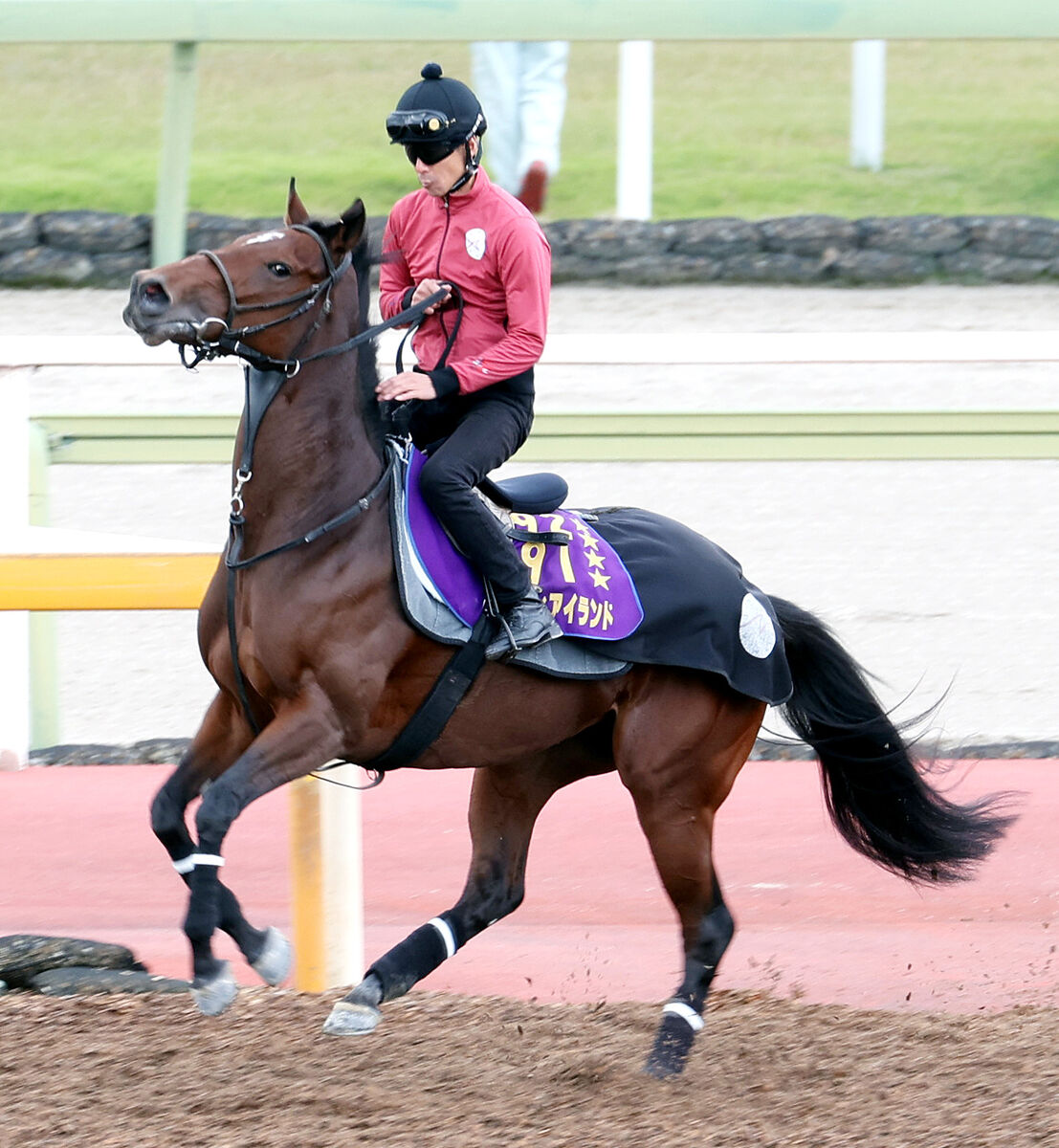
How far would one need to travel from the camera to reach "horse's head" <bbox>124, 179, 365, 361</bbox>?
3.53 m

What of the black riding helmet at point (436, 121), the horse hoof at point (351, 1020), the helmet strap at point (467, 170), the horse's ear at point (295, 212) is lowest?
the horse hoof at point (351, 1020)

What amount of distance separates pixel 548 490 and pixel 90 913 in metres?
2.27

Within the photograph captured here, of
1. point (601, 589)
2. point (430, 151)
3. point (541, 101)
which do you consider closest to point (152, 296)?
point (430, 151)

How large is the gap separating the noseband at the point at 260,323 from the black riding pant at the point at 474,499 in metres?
0.39

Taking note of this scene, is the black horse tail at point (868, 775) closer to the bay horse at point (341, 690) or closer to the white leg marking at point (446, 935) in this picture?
the bay horse at point (341, 690)

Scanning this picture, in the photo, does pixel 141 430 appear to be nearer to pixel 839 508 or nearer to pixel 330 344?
pixel 330 344

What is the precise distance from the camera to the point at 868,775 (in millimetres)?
4594

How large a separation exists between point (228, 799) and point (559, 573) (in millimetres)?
951

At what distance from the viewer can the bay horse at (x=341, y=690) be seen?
368cm

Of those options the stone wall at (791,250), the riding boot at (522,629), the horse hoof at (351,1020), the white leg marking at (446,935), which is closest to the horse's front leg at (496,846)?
the white leg marking at (446,935)

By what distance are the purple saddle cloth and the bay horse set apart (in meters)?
0.09

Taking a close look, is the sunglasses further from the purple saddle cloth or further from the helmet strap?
the purple saddle cloth

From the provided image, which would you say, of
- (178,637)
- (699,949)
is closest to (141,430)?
(178,637)

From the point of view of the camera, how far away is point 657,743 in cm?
416
